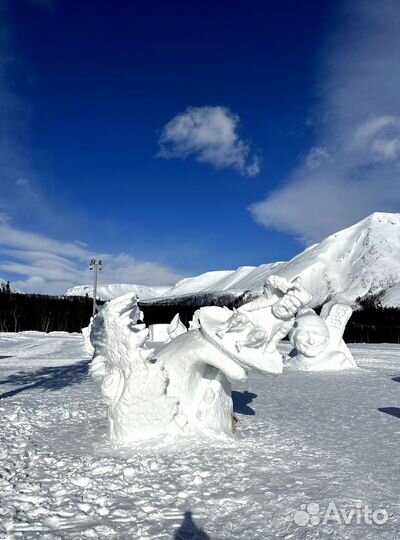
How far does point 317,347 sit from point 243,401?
776 centimetres

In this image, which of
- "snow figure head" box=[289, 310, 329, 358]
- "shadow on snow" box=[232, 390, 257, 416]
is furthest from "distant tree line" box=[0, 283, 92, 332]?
"shadow on snow" box=[232, 390, 257, 416]

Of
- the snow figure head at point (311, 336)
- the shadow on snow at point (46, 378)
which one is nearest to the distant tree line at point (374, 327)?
the snow figure head at point (311, 336)

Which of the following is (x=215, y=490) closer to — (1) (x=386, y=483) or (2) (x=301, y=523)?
(2) (x=301, y=523)

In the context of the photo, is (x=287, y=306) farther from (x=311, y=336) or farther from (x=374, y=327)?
(x=374, y=327)

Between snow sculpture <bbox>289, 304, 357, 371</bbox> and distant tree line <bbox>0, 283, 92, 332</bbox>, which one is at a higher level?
distant tree line <bbox>0, 283, 92, 332</bbox>

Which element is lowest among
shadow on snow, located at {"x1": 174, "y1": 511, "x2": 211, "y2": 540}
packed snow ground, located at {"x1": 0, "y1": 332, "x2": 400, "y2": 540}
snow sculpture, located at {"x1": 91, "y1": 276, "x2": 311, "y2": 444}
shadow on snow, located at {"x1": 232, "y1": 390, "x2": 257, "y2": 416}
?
shadow on snow, located at {"x1": 174, "y1": 511, "x2": 211, "y2": 540}

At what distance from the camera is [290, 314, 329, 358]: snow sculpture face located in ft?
58.8

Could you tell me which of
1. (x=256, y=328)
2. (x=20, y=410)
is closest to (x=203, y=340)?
(x=256, y=328)

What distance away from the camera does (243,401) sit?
11234mm

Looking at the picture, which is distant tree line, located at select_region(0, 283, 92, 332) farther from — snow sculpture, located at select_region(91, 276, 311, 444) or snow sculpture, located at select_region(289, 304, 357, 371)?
snow sculpture, located at select_region(91, 276, 311, 444)

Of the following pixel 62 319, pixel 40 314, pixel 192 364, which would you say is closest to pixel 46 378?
pixel 192 364

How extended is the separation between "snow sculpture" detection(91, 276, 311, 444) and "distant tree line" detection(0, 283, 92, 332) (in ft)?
174

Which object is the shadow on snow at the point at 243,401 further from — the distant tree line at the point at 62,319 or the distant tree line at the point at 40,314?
the distant tree line at the point at 40,314

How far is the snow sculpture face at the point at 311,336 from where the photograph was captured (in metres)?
17.9
